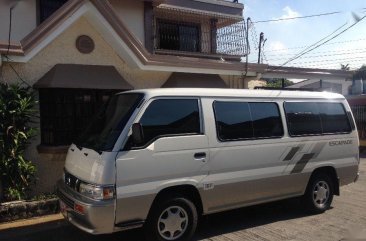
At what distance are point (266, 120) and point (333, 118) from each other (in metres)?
1.67

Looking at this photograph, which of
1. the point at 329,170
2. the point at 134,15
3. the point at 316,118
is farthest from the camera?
the point at 134,15

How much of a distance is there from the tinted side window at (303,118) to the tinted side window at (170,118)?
189cm

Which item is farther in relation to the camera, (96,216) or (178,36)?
(178,36)

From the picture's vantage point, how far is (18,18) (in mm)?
10648

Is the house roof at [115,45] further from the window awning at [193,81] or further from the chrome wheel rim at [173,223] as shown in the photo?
the chrome wheel rim at [173,223]

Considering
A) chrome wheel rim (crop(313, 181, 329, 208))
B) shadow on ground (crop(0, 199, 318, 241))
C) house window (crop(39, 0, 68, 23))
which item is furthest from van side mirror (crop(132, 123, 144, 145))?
house window (crop(39, 0, 68, 23))

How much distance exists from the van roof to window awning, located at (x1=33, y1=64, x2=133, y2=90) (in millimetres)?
2587

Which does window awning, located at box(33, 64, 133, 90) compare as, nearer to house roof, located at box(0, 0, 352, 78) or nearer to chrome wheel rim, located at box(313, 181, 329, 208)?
house roof, located at box(0, 0, 352, 78)

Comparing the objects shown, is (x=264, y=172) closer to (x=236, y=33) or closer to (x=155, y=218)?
(x=155, y=218)

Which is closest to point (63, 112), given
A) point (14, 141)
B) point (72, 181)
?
point (14, 141)

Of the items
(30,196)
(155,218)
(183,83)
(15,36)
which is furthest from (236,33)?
(155,218)

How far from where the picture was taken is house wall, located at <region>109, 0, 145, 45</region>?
1228cm

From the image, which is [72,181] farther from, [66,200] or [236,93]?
[236,93]

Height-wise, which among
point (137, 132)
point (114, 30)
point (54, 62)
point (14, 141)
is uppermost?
point (114, 30)
